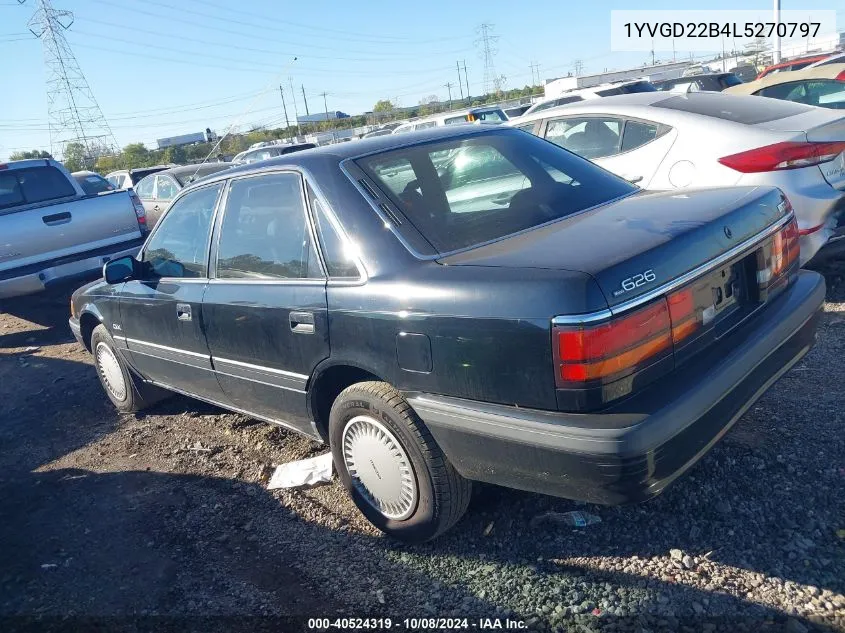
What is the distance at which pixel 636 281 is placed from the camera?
2311 millimetres

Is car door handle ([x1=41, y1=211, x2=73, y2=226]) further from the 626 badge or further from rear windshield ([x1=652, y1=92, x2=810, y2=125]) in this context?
the 626 badge

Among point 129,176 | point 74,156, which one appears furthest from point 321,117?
point 129,176

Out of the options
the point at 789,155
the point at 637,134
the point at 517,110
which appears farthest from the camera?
the point at 517,110

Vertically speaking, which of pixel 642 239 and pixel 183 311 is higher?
pixel 642 239

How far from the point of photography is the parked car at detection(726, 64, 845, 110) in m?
Result: 9.88

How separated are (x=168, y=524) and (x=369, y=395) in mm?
1505

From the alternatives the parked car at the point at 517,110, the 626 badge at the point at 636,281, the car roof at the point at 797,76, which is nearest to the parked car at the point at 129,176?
the parked car at the point at 517,110

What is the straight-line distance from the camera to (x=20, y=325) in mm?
9305

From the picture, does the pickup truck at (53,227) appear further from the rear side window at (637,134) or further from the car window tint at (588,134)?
the rear side window at (637,134)

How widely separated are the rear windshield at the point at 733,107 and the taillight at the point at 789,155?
0.41m

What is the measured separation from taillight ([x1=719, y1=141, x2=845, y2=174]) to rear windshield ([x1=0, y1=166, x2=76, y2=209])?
26.6 ft

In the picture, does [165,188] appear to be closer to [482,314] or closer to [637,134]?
[637,134]

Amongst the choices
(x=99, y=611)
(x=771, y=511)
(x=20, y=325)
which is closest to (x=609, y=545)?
(x=771, y=511)

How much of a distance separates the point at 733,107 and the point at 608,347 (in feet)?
13.0
